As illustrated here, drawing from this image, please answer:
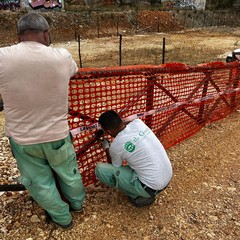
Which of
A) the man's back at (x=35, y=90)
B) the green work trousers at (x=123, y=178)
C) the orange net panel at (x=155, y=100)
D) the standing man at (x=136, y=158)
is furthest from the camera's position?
the orange net panel at (x=155, y=100)

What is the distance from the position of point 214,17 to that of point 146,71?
4346 cm

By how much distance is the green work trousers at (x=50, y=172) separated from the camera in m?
2.39

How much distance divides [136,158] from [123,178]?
0.28 metres

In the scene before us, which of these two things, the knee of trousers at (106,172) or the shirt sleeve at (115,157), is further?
the knee of trousers at (106,172)

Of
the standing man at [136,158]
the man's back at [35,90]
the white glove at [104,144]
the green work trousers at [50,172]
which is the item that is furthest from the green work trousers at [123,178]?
the man's back at [35,90]

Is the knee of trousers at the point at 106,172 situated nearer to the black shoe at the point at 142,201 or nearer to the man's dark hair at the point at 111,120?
the black shoe at the point at 142,201

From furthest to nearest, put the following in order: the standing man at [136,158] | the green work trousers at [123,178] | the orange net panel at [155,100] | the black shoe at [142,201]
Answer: the orange net panel at [155,100] → the black shoe at [142,201] → the green work trousers at [123,178] → the standing man at [136,158]

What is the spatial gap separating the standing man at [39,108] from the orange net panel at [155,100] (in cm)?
65

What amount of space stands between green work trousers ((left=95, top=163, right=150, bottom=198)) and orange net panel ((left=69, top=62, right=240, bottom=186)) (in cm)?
40

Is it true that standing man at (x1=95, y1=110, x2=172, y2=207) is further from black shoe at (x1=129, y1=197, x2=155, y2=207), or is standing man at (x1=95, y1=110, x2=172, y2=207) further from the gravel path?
the gravel path

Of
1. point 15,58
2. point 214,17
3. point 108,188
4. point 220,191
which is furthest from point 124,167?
point 214,17

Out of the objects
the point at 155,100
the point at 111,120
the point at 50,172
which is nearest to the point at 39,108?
the point at 50,172

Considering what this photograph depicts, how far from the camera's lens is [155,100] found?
4434 millimetres

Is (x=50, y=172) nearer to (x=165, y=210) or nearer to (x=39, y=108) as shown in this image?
A: (x=39, y=108)
